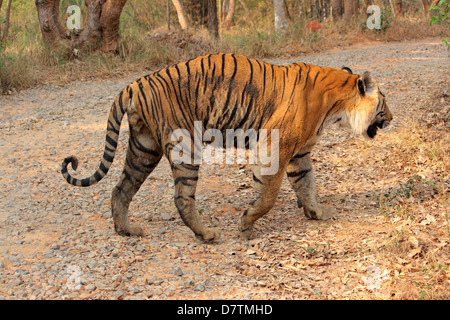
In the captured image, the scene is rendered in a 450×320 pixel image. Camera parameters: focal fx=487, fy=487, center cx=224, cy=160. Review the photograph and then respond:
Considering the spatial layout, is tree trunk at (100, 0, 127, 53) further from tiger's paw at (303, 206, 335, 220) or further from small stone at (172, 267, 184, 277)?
small stone at (172, 267, 184, 277)

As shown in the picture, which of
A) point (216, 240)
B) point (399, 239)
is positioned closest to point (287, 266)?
point (216, 240)

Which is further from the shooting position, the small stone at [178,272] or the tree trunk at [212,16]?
the tree trunk at [212,16]

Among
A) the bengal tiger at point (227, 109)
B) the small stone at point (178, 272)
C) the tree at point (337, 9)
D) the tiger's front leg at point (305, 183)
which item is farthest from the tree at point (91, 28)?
the small stone at point (178, 272)

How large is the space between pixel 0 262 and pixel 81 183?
0.94 m

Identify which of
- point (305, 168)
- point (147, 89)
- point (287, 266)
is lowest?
point (287, 266)

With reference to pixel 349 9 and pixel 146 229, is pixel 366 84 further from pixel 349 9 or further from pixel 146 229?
pixel 349 9

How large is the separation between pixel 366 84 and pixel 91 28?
831 centimetres

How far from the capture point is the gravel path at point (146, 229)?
3.87 m

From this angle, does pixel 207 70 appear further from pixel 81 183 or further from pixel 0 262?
pixel 0 262

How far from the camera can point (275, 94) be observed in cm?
438

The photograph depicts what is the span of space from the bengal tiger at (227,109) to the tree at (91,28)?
7449mm

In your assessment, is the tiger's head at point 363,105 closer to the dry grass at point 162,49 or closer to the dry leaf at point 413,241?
the dry leaf at point 413,241

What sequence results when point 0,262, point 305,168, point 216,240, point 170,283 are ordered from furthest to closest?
point 305,168 < point 216,240 < point 0,262 < point 170,283

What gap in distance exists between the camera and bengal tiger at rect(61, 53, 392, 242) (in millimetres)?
4262
